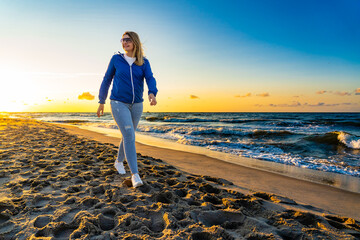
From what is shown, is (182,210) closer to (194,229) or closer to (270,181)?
(194,229)

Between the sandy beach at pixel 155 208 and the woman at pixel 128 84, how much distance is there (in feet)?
1.97

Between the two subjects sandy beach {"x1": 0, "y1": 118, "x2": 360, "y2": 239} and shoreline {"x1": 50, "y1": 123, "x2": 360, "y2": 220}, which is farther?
shoreline {"x1": 50, "y1": 123, "x2": 360, "y2": 220}

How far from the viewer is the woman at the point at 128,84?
2873 millimetres

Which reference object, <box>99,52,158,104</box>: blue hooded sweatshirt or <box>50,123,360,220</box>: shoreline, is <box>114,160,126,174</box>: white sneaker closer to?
<box>99,52,158,104</box>: blue hooded sweatshirt

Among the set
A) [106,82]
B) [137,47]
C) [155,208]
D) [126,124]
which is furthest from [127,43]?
[155,208]

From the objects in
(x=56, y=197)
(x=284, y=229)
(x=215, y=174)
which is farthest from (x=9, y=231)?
(x=215, y=174)

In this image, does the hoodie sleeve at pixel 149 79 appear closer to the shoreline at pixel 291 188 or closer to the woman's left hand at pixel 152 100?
the woman's left hand at pixel 152 100

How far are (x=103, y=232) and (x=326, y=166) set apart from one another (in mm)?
6042

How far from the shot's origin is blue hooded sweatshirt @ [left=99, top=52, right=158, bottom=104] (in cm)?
287

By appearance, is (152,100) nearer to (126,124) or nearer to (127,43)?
(126,124)

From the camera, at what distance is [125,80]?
287 centimetres

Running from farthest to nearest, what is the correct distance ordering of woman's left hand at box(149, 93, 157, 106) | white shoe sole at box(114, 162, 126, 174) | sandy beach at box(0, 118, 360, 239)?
white shoe sole at box(114, 162, 126, 174) < woman's left hand at box(149, 93, 157, 106) < sandy beach at box(0, 118, 360, 239)

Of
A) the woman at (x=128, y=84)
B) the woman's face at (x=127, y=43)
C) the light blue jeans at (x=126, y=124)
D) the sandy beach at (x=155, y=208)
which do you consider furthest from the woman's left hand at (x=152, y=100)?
the sandy beach at (x=155, y=208)

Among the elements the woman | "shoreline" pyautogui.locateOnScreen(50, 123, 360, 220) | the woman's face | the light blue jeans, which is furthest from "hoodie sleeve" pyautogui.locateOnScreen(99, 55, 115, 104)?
"shoreline" pyautogui.locateOnScreen(50, 123, 360, 220)
